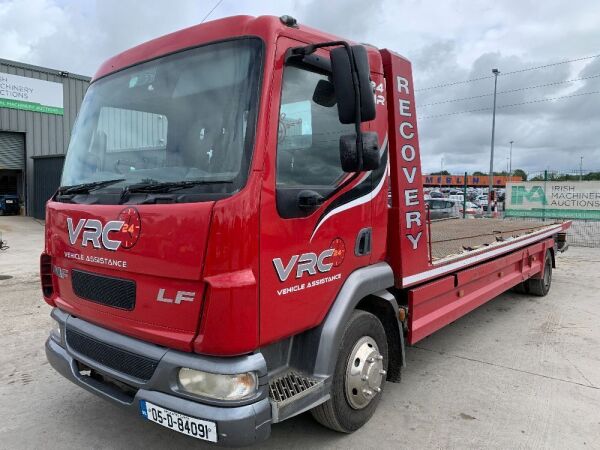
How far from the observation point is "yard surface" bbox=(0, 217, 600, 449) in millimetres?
3152

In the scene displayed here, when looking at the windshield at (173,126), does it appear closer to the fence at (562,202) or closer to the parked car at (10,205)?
the fence at (562,202)

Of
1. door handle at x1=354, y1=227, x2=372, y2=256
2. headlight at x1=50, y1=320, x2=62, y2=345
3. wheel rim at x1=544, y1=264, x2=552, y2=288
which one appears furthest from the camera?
wheel rim at x1=544, y1=264, x2=552, y2=288

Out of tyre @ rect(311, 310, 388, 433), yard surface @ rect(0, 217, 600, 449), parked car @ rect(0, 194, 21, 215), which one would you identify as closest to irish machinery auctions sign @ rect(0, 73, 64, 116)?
parked car @ rect(0, 194, 21, 215)

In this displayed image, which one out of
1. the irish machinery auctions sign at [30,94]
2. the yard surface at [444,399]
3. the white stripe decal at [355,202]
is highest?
the irish machinery auctions sign at [30,94]

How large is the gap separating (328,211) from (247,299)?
31.6 inches

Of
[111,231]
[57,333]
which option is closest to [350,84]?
[111,231]

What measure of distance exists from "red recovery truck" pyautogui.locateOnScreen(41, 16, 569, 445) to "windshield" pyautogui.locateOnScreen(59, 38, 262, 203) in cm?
1

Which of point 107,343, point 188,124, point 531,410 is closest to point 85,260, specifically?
point 107,343

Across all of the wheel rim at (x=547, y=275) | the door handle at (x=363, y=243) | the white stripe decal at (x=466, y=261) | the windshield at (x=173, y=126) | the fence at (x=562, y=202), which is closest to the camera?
the windshield at (x=173, y=126)

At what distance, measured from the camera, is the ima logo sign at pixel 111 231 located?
2.55 m

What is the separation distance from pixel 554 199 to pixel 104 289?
1571 cm

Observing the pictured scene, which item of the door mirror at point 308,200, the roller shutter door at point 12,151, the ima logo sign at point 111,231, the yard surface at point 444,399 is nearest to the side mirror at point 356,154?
the door mirror at point 308,200

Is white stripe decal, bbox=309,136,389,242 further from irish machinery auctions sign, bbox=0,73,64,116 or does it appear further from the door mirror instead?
irish machinery auctions sign, bbox=0,73,64,116

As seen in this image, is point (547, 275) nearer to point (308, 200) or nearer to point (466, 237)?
point (466, 237)
